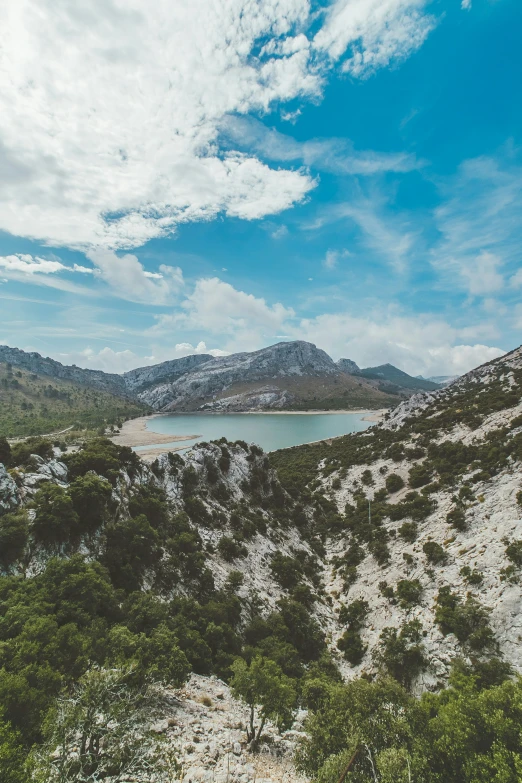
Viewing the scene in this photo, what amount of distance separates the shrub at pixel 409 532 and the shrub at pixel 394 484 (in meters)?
12.0

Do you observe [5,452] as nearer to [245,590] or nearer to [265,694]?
[245,590]

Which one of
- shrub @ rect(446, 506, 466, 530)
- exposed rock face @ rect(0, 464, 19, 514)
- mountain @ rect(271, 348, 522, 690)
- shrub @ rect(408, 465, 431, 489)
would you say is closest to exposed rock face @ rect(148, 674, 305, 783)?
mountain @ rect(271, 348, 522, 690)

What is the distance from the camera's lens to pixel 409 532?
114 ft

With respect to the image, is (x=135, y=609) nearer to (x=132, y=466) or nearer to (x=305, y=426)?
(x=132, y=466)

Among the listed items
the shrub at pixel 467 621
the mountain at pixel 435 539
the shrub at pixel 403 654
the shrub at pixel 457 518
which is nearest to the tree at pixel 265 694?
the shrub at pixel 403 654

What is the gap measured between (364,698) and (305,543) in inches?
1110

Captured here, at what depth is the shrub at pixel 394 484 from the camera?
48156 millimetres

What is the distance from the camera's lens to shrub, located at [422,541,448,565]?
28192 millimetres

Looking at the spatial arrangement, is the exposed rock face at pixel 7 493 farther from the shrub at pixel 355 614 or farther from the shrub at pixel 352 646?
the shrub at pixel 355 614

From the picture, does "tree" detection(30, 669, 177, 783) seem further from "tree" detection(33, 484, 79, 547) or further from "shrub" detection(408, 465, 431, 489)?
"shrub" detection(408, 465, 431, 489)

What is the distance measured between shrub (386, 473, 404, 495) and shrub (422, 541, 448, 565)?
57.7 feet

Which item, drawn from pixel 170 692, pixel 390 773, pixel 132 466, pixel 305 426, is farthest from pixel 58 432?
pixel 390 773

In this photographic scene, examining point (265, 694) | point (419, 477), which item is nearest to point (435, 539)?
point (419, 477)

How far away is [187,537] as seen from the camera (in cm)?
2888
